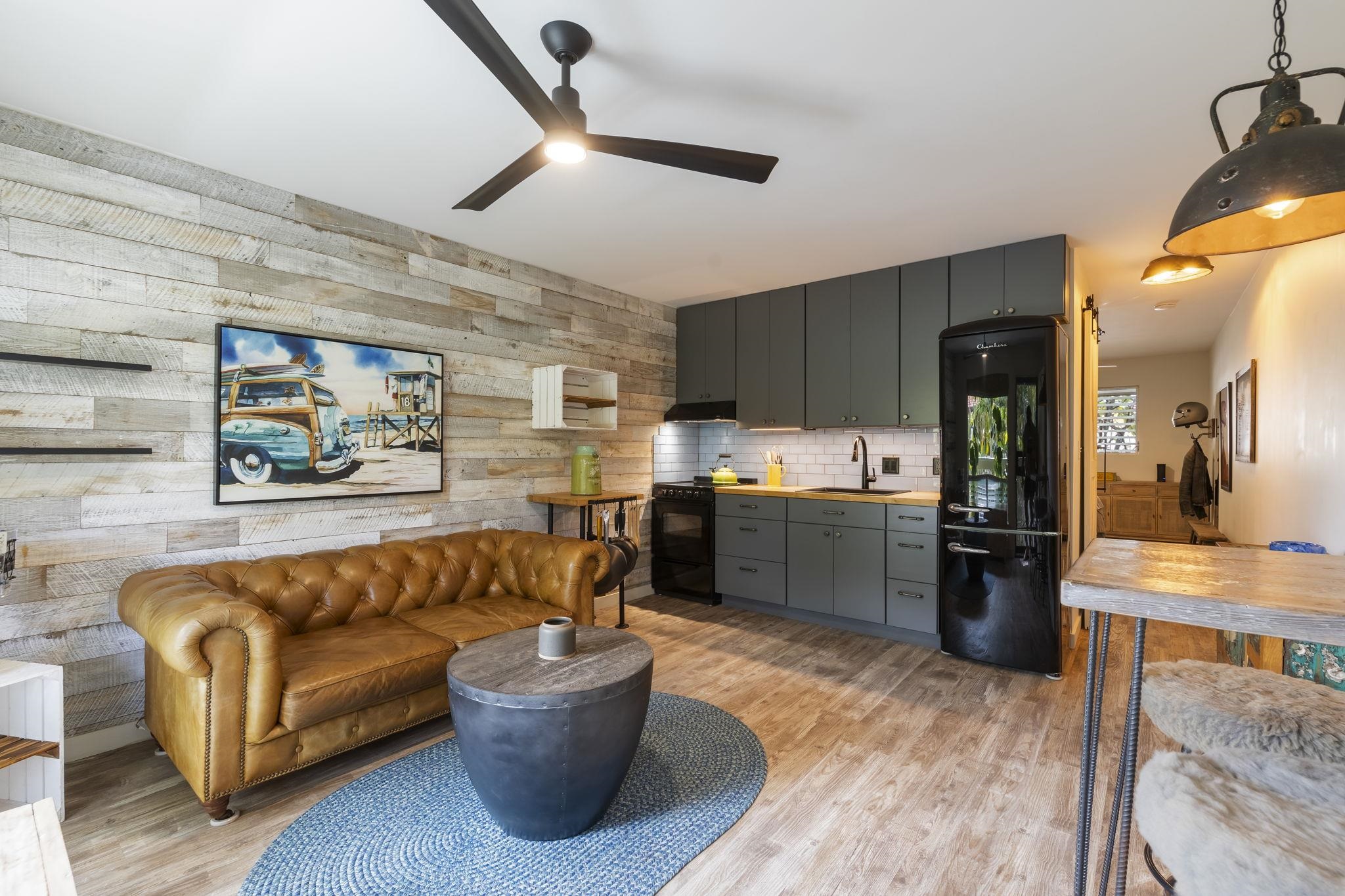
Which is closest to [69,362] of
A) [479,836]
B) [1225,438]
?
[479,836]

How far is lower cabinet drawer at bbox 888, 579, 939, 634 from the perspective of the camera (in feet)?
12.6

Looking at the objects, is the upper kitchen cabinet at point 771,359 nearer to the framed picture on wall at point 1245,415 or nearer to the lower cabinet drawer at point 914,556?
the lower cabinet drawer at point 914,556

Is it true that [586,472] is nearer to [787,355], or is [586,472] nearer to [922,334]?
[787,355]

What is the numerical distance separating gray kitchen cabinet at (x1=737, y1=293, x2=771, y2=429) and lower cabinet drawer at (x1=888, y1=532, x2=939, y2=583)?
4.81 feet

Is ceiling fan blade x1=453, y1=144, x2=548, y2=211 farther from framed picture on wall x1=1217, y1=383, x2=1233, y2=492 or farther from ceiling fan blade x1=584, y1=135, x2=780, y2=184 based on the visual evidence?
framed picture on wall x1=1217, y1=383, x2=1233, y2=492

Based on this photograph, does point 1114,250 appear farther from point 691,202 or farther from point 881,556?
point 691,202

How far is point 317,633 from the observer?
2.74 meters

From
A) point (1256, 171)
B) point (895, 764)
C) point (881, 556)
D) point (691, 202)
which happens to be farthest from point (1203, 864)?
point (881, 556)

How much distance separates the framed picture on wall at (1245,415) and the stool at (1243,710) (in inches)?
157

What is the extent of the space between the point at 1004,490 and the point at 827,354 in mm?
1655

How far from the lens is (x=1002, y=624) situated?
138 inches

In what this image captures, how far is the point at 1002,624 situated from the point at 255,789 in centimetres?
366

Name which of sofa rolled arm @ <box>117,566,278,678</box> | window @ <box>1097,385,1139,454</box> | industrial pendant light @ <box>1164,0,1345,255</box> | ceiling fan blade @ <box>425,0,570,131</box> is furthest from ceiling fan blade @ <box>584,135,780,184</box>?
window @ <box>1097,385,1139,454</box>

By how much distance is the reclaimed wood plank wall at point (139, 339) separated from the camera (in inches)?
94.7
